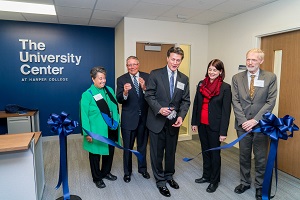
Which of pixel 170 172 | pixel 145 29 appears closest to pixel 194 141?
pixel 170 172

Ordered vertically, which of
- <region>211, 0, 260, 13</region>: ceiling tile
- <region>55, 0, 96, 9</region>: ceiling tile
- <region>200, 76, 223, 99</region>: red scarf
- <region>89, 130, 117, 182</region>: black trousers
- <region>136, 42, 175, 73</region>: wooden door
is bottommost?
<region>89, 130, 117, 182</region>: black trousers

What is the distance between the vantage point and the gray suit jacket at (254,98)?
7.95ft

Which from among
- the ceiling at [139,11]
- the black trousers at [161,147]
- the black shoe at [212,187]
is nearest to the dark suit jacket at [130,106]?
the black trousers at [161,147]

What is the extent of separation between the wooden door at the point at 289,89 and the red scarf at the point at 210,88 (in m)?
1.31

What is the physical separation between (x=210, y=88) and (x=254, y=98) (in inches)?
19.7

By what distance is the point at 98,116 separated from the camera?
259 centimetres

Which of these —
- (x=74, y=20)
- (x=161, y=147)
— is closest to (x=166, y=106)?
(x=161, y=147)

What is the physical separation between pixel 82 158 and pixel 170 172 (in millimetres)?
1759

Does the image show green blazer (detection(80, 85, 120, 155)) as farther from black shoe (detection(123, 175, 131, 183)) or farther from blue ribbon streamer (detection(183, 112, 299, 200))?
blue ribbon streamer (detection(183, 112, 299, 200))

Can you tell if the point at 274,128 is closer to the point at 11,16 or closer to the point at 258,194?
the point at 258,194

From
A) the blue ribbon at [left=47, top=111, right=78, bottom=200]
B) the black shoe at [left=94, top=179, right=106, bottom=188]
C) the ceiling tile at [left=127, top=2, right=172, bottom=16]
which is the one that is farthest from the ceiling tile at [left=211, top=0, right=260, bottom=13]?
the black shoe at [left=94, top=179, right=106, bottom=188]

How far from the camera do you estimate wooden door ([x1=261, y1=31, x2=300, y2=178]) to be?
10.0ft

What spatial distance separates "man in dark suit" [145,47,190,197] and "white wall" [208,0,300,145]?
1.81 m

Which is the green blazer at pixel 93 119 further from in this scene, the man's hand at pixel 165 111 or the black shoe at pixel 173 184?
the black shoe at pixel 173 184
